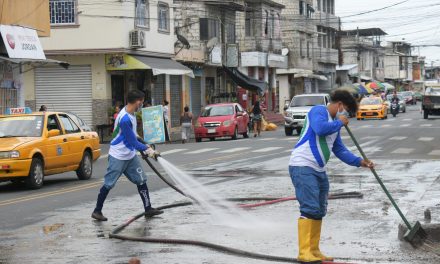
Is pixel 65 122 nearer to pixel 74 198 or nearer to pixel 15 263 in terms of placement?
pixel 74 198

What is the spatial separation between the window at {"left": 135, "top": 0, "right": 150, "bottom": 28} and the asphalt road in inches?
320

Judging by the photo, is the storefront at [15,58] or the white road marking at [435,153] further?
the storefront at [15,58]

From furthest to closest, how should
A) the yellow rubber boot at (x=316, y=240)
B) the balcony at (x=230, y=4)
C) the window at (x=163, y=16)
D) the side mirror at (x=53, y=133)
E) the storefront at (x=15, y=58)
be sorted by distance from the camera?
the balcony at (x=230, y=4) → the window at (x=163, y=16) → the storefront at (x=15, y=58) → the side mirror at (x=53, y=133) → the yellow rubber boot at (x=316, y=240)

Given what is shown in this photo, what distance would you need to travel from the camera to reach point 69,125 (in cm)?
1828

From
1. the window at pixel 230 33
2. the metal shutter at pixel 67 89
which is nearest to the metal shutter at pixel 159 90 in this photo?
the metal shutter at pixel 67 89

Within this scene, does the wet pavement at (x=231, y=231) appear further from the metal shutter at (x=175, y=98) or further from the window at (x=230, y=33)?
the window at (x=230, y=33)

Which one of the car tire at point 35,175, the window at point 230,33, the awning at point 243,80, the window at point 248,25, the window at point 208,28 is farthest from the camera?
the window at point 248,25

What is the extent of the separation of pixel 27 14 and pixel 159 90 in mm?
14867

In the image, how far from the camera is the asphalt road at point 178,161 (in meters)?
13.0

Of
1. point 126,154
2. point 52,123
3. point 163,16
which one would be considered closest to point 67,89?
point 163,16

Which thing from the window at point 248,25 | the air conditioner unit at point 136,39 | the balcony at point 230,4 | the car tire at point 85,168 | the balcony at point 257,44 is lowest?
the car tire at point 85,168

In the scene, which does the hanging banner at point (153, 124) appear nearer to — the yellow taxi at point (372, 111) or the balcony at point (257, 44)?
the yellow taxi at point (372, 111)

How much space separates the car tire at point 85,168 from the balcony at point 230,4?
30561mm

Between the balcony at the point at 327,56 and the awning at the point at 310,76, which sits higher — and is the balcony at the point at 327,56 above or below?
above
